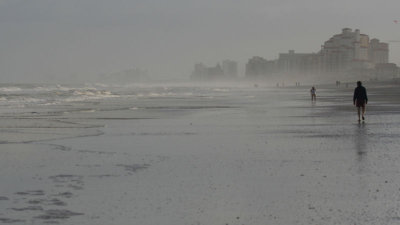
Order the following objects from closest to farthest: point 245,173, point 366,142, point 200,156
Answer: point 245,173
point 200,156
point 366,142

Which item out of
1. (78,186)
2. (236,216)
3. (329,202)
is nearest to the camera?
(236,216)

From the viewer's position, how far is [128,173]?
1048cm

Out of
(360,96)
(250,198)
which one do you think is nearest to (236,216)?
(250,198)

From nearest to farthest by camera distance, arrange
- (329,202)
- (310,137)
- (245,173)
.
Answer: (329,202)
(245,173)
(310,137)

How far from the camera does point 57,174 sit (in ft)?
34.1

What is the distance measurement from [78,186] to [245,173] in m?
3.13

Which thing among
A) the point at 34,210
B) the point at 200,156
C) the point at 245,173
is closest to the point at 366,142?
the point at 200,156

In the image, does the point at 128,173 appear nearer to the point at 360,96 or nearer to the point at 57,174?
the point at 57,174

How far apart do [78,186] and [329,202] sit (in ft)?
13.5

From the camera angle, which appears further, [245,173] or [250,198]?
[245,173]

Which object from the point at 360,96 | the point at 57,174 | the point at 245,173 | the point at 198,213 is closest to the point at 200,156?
the point at 245,173

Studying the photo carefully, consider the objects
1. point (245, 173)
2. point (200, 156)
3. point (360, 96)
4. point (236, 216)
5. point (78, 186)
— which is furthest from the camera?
point (360, 96)

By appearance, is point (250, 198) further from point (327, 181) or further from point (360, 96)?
point (360, 96)

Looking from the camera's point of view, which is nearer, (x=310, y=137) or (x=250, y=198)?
(x=250, y=198)
